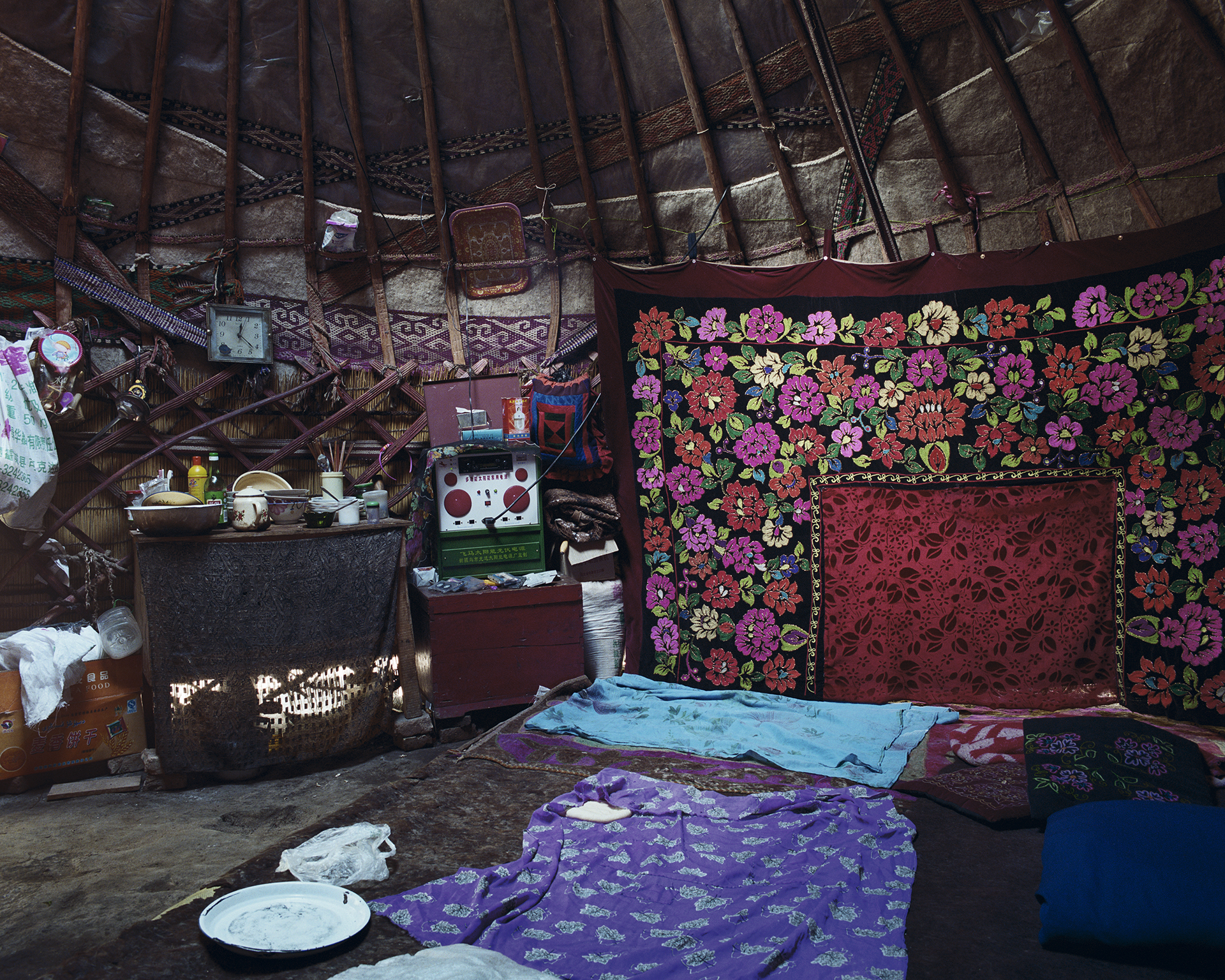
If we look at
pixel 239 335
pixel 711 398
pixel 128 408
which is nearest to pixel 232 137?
pixel 239 335

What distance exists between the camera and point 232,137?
11.6ft

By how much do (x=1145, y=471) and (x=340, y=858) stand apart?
281cm

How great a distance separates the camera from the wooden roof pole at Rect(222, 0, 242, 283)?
337 centimetres

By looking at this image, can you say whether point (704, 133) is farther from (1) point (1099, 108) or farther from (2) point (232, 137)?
(2) point (232, 137)

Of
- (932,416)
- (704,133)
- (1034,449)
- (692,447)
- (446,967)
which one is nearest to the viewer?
(446,967)

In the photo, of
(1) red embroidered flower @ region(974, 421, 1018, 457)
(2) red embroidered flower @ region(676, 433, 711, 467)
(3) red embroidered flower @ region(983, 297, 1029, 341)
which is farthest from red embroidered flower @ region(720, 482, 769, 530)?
(3) red embroidered flower @ region(983, 297, 1029, 341)

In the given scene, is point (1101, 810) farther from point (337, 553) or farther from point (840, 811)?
point (337, 553)

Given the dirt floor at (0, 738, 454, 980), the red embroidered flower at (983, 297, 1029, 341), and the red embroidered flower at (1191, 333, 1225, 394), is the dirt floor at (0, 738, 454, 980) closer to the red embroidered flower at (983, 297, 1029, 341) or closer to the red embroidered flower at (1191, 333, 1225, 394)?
the red embroidered flower at (983, 297, 1029, 341)

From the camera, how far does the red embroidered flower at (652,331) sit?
326cm

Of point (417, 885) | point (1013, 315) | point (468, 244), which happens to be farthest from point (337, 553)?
point (1013, 315)

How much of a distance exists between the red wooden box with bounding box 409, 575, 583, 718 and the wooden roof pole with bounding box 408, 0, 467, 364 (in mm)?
1409

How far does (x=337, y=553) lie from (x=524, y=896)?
1694mm

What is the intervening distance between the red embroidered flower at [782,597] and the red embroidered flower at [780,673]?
7.3 inches

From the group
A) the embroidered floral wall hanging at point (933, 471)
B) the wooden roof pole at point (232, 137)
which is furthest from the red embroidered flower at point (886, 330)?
the wooden roof pole at point (232, 137)
